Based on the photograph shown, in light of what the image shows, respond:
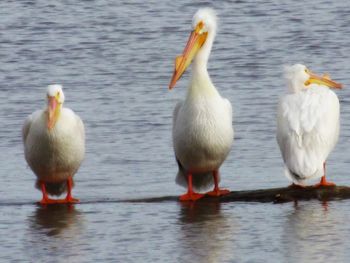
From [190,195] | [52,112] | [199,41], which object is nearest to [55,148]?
[52,112]

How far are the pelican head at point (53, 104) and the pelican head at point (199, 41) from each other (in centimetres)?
82

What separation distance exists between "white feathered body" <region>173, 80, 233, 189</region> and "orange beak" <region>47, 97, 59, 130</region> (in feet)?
2.63

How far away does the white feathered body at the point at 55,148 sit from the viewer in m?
8.88

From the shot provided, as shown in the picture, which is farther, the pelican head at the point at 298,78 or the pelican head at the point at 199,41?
the pelican head at the point at 298,78

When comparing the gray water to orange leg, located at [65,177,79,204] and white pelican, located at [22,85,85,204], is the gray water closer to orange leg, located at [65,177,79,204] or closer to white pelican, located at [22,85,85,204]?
orange leg, located at [65,177,79,204]

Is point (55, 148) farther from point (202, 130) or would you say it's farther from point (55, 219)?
point (202, 130)

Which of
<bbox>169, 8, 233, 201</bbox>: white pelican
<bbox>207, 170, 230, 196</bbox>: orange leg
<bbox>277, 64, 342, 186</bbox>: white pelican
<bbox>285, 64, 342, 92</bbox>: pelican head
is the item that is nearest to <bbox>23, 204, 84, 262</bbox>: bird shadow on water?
<bbox>169, 8, 233, 201</bbox>: white pelican

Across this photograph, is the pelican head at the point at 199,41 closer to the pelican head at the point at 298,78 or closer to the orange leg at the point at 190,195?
the pelican head at the point at 298,78

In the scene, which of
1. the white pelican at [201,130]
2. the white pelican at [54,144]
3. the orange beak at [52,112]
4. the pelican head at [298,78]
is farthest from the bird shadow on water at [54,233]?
Result: the pelican head at [298,78]

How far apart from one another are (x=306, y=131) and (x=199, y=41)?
1091 millimetres

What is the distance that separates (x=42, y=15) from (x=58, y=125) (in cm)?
925

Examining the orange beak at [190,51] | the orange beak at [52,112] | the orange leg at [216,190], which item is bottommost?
the orange leg at [216,190]

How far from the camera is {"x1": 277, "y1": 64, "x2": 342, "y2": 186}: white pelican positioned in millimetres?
8562

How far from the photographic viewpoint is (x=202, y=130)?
344 inches
